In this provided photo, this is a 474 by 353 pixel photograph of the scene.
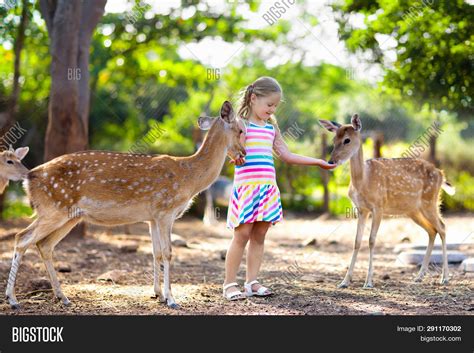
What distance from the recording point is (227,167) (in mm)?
17250

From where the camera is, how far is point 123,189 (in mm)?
5969

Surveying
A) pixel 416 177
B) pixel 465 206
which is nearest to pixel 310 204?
pixel 465 206

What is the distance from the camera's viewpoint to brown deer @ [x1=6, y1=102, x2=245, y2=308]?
19.1ft

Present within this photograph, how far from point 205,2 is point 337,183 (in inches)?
241

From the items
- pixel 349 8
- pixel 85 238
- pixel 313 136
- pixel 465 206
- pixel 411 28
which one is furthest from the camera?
pixel 313 136

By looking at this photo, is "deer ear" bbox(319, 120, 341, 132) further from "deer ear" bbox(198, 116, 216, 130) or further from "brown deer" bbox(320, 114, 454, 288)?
→ "deer ear" bbox(198, 116, 216, 130)

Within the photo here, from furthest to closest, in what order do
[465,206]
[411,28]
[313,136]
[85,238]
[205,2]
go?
[313,136] → [465,206] → [205,2] → [85,238] → [411,28]

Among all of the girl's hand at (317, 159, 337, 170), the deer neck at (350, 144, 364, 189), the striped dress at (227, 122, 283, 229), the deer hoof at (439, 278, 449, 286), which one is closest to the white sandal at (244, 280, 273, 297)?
the striped dress at (227, 122, 283, 229)

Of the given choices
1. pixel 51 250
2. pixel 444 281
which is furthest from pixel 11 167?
pixel 444 281

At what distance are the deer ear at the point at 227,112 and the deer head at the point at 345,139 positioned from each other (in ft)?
5.66

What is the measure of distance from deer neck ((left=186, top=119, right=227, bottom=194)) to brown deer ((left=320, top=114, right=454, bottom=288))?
1.70 meters

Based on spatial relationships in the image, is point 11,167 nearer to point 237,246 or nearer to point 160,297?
point 160,297
